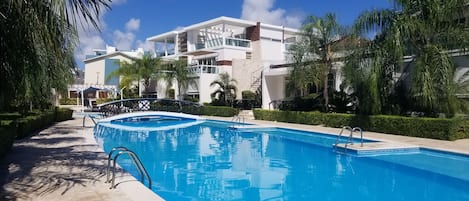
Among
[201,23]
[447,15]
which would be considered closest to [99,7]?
[447,15]

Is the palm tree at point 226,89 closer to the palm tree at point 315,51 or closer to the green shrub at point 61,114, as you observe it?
the palm tree at point 315,51

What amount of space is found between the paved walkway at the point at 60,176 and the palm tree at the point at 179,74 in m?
24.6

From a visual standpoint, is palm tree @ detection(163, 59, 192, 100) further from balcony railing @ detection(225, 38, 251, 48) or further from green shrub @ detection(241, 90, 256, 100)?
green shrub @ detection(241, 90, 256, 100)

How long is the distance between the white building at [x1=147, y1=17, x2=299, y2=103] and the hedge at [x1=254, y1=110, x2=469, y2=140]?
10753 mm

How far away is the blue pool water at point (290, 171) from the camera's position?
29.2 ft

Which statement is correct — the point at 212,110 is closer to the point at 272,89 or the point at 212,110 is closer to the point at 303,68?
the point at 272,89

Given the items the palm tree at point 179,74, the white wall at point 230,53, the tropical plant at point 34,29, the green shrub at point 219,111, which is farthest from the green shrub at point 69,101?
the tropical plant at point 34,29

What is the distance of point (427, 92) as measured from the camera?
15.6 metres

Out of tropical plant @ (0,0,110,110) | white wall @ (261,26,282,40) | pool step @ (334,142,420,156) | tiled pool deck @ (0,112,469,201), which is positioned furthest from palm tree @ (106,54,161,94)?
tropical plant @ (0,0,110,110)

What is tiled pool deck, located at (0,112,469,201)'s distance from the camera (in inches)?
258

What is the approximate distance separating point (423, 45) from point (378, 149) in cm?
571

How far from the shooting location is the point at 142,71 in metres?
41.2

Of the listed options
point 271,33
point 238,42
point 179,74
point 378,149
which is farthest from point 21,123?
point 271,33

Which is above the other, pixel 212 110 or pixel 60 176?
pixel 212 110
